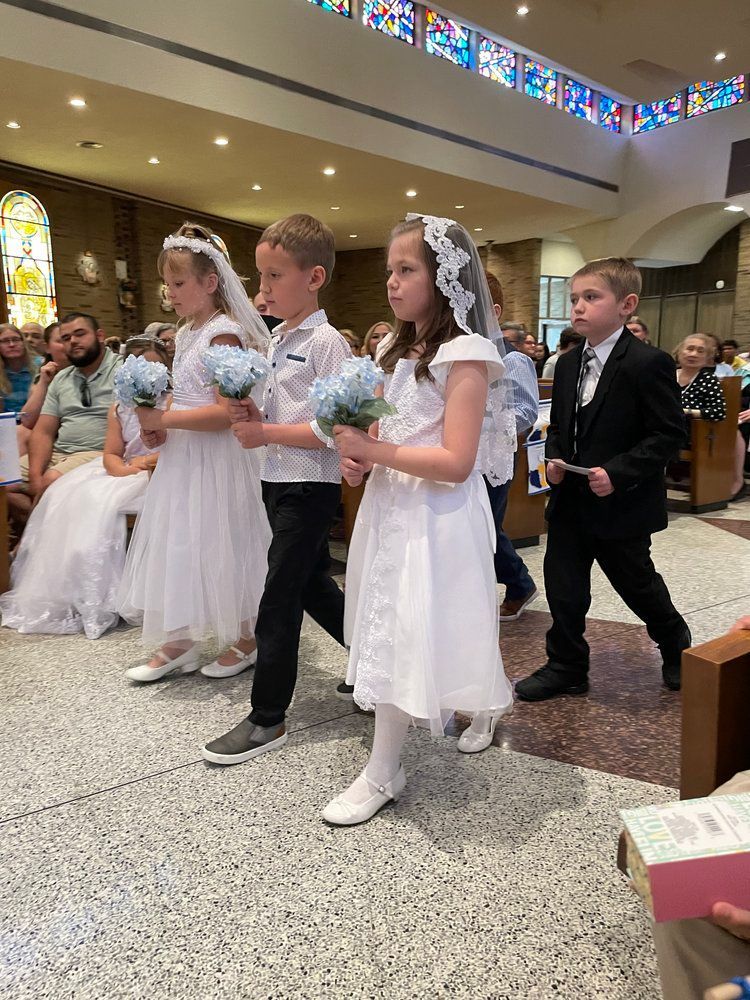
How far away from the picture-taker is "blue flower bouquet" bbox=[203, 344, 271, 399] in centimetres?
211

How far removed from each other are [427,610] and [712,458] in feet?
17.4

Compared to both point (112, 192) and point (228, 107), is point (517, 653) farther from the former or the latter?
point (112, 192)

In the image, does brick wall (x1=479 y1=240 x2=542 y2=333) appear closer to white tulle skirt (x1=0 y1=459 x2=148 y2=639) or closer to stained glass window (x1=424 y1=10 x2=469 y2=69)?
stained glass window (x1=424 y1=10 x2=469 y2=69)

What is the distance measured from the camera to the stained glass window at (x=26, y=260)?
35.4 feet

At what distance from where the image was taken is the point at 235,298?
2.78 metres

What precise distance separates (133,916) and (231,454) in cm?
166

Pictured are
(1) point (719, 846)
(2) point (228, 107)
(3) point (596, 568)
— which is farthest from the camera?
(2) point (228, 107)

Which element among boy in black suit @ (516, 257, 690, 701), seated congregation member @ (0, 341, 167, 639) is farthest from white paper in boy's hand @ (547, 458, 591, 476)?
seated congregation member @ (0, 341, 167, 639)

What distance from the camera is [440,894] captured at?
1.68 m

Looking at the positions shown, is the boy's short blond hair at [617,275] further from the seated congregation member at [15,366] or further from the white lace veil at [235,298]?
the seated congregation member at [15,366]

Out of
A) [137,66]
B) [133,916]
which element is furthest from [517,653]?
[137,66]

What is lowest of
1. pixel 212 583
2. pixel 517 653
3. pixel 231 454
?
pixel 517 653

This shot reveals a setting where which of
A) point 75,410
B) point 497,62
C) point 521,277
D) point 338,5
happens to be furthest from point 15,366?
point 521,277

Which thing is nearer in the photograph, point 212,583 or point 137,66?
point 212,583
